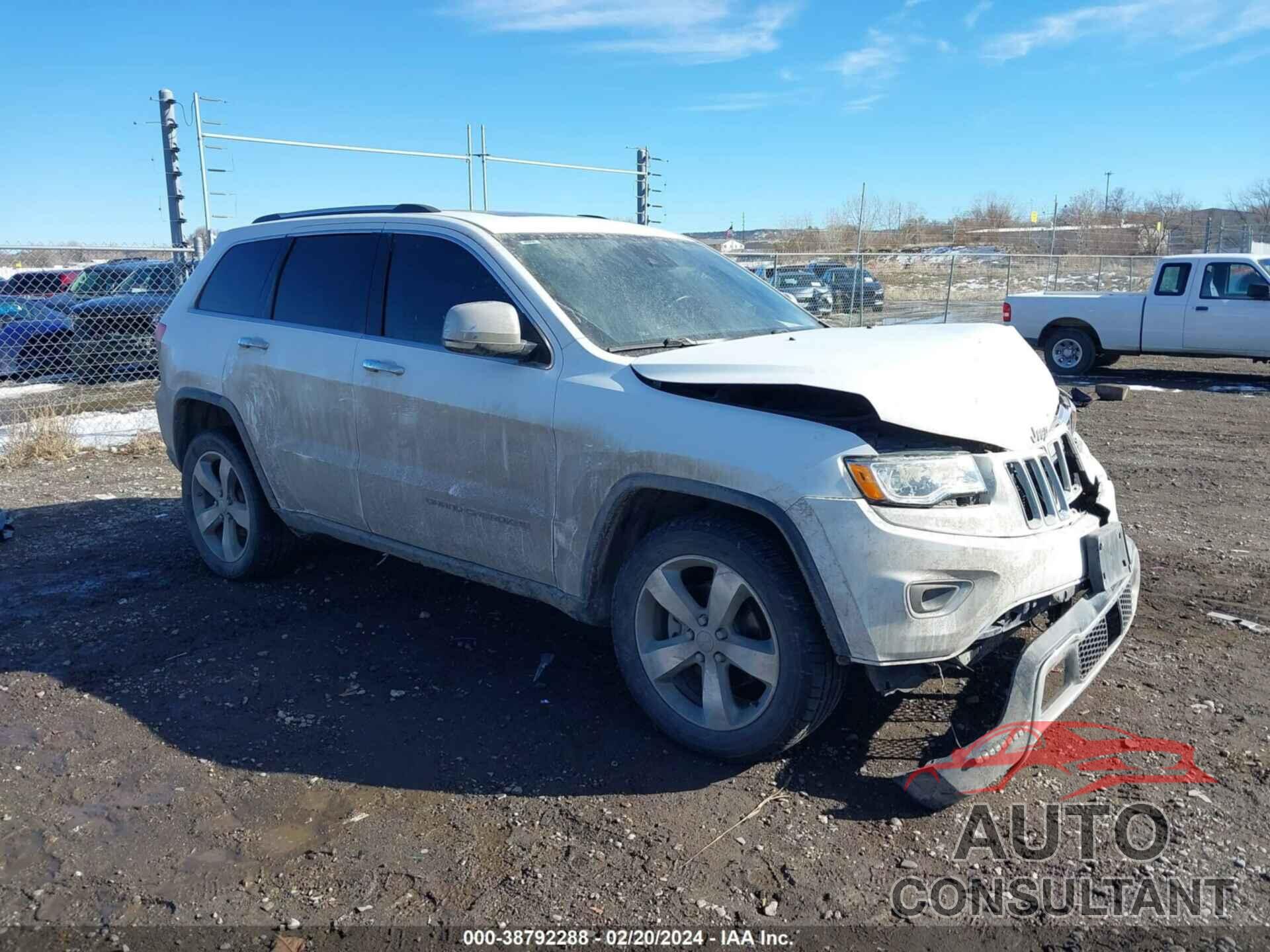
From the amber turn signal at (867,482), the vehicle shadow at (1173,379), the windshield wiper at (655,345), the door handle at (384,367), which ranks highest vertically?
the windshield wiper at (655,345)

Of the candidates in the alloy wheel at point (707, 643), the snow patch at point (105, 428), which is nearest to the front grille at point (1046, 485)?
the alloy wheel at point (707, 643)

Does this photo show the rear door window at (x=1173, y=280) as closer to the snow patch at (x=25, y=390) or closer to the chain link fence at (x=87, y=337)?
the chain link fence at (x=87, y=337)

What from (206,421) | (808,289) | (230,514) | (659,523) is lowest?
(230,514)

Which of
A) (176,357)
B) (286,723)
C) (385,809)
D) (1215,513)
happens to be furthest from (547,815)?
(1215,513)

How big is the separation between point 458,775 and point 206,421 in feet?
10.4

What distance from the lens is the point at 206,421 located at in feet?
18.9

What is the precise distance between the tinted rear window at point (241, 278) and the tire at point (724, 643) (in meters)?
2.87

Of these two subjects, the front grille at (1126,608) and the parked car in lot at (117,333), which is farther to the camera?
the parked car in lot at (117,333)

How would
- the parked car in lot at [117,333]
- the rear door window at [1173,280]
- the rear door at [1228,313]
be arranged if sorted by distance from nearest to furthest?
the parked car in lot at [117,333] → the rear door at [1228,313] → the rear door window at [1173,280]

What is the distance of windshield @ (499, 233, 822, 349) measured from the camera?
13.4 feet

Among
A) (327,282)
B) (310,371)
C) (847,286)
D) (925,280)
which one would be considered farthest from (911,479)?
(925,280)

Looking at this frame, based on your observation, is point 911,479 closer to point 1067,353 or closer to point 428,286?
point 428,286

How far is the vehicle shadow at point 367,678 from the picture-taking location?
3.59 m

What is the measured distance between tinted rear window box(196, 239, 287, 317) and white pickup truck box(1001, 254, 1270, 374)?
1312cm
